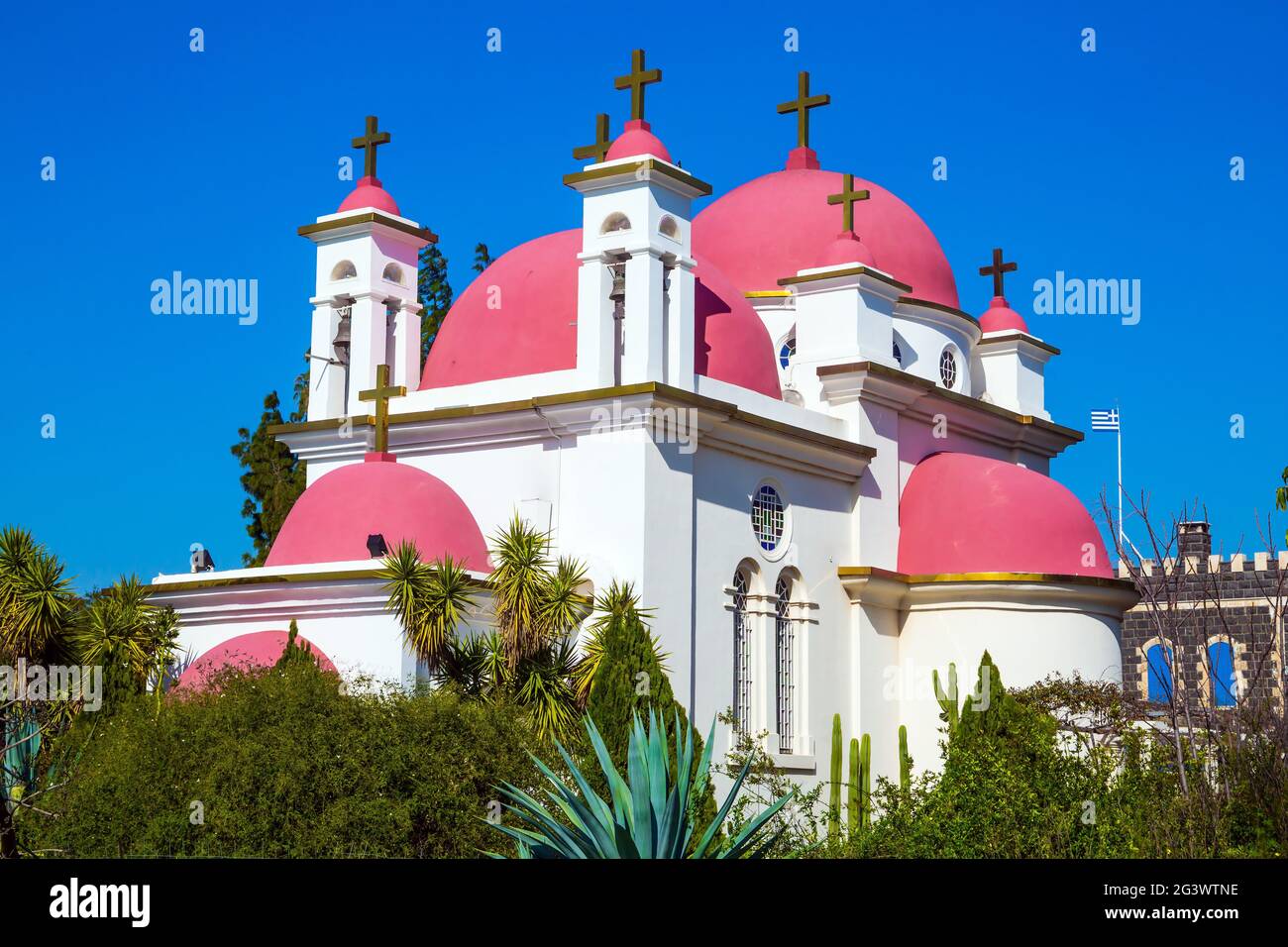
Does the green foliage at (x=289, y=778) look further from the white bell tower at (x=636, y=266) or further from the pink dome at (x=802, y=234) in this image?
the pink dome at (x=802, y=234)

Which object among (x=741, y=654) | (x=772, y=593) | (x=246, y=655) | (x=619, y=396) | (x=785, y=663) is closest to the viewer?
(x=246, y=655)

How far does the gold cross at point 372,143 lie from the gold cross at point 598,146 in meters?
4.18

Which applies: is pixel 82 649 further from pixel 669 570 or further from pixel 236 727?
pixel 669 570

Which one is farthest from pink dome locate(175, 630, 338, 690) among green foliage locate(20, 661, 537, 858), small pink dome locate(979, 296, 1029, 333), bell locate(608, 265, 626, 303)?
small pink dome locate(979, 296, 1029, 333)

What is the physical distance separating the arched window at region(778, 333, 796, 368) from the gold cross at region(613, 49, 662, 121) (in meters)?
5.54

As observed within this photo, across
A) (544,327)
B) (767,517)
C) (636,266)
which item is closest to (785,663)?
(767,517)

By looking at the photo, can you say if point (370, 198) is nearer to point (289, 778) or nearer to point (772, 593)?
point (772, 593)

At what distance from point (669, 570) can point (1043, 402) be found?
1319cm

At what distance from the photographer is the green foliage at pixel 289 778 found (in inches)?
653

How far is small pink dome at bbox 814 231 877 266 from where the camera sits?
26.8 m

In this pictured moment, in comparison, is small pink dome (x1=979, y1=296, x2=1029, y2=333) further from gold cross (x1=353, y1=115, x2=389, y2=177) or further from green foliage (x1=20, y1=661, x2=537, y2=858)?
green foliage (x1=20, y1=661, x2=537, y2=858)

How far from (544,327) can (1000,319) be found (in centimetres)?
1159

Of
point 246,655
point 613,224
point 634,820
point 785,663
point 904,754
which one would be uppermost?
point 613,224

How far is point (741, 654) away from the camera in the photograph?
942 inches
